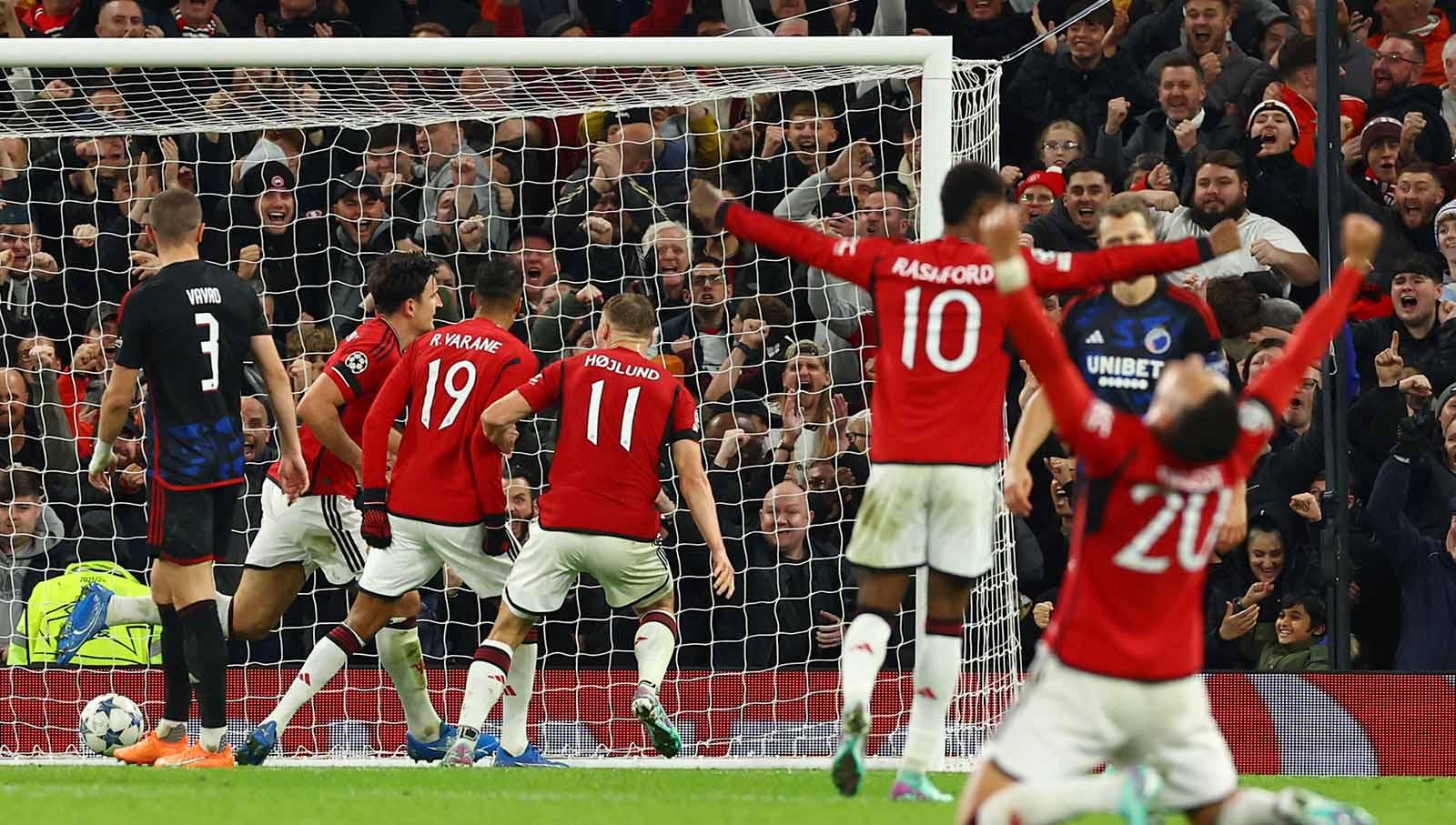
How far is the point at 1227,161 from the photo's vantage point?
1026 centimetres

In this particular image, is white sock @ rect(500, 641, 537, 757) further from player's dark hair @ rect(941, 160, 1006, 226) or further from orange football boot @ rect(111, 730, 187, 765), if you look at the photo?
player's dark hair @ rect(941, 160, 1006, 226)

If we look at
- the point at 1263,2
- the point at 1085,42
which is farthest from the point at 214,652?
the point at 1263,2

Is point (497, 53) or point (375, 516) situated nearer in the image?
point (375, 516)

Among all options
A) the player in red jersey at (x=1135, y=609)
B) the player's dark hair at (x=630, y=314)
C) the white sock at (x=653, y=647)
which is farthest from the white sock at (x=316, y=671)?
the player in red jersey at (x=1135, y=609)

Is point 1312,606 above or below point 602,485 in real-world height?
below

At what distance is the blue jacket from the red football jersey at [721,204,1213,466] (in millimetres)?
3585

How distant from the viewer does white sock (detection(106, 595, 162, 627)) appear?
9188mm

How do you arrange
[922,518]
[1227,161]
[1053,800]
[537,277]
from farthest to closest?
[537,277] → [1227,161] → [922,518] → [1053,800]

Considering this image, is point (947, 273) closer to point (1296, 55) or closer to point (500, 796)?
point (500, 796)

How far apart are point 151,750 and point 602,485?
2000 mm

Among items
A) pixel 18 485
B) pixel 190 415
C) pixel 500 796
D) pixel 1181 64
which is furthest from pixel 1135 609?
pixel 18 485

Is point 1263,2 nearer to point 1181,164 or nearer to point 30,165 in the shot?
point 1181,164

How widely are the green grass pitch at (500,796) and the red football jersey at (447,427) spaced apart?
115 cm

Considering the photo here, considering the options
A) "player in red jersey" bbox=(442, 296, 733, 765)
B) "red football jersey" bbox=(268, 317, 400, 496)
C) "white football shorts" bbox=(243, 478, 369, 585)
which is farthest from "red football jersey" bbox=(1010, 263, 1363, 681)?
"white football shorts" bbox=(243, 478, 369, 585)
